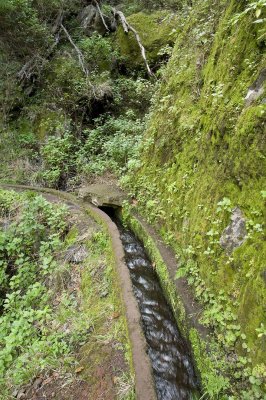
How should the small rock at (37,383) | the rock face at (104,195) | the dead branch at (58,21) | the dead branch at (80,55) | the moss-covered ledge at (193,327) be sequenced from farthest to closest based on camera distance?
the dead branch at (58,21) → the dead branch at (80,55) → the rock face at (104,195) → the small rock at (37,383) → the moss-covered ledge at (193,327)

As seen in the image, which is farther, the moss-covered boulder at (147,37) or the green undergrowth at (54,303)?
the moss-covered boulder at (147,37)

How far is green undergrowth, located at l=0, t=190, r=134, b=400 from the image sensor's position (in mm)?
3330

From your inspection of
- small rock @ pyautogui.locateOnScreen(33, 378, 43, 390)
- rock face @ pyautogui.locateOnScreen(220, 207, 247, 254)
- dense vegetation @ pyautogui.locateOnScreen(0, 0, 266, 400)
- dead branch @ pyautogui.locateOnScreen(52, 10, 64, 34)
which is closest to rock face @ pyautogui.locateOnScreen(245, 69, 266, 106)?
dense vegetation @ pyautogui.locateOnScreen(0, 0, 266, 400)

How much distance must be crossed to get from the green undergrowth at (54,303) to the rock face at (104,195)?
3.11ft

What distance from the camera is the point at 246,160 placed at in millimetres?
3246

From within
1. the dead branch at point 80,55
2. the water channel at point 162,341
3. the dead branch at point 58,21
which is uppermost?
the dead branch at point 58,21

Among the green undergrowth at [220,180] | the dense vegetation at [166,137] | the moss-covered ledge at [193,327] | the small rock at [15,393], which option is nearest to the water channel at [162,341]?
the moss-covered ledge at [193,327]

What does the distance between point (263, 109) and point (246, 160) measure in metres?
0.54

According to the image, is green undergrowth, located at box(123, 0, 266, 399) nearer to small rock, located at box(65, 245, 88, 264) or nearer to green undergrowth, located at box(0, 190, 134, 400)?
green undergrowth, located at box(0, 190, 134, 400)

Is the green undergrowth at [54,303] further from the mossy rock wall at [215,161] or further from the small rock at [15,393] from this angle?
the mossy rock wall at [215,161]

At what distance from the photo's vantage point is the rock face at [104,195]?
22.3 ft

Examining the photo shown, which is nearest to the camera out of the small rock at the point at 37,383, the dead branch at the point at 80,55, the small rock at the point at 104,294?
the small rock at the point at 37,383

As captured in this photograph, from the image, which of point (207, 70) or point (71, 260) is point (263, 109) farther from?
point (71, 260)

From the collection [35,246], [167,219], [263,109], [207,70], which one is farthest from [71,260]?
[207,70]
